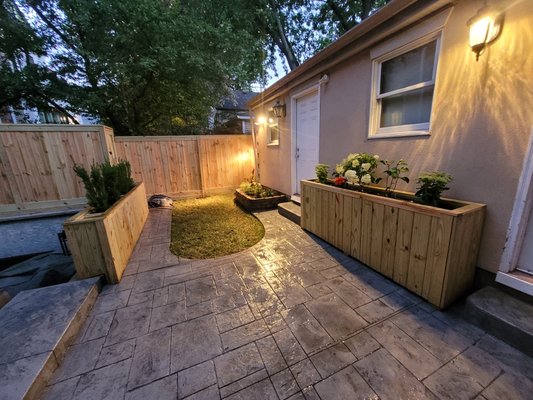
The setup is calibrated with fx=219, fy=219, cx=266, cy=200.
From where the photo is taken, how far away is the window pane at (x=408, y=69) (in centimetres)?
235

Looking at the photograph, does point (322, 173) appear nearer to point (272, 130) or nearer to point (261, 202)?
point (261, 202)

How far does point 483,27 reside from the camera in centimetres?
177

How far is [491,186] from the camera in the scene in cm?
190

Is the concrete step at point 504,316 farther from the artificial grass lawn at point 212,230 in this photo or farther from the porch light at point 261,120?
the porch light at point 261,120

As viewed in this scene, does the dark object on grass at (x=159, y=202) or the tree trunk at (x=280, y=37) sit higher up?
the tree trunk at (x=280, y=37)

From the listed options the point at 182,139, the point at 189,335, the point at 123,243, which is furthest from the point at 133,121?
the point at 189,335

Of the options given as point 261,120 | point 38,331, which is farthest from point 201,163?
point 38,331

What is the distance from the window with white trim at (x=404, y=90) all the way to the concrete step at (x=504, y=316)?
5.33ft

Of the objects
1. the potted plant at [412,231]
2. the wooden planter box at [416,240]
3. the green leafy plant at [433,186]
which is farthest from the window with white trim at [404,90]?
the wooden planter box at [416,240]

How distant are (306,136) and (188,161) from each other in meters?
3.66

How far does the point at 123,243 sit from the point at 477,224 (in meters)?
3.85

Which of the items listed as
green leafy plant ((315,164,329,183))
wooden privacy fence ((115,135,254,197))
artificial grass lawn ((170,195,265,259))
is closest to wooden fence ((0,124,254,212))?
wooden privacy fence ((115,135,254,197))

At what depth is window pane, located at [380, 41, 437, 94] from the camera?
235 centimetres

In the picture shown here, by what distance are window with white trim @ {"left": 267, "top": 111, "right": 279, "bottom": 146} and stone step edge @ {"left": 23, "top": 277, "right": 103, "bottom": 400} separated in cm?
465
